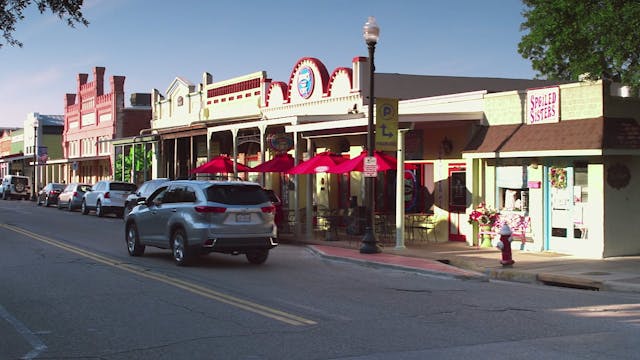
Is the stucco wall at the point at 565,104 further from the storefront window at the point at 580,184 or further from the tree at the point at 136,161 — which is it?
the tree at the point at 136,161

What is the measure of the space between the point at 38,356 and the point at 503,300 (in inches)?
268

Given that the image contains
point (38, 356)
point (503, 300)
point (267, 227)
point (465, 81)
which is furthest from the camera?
point (465, 81)

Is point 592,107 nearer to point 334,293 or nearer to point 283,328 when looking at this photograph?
point 334,293

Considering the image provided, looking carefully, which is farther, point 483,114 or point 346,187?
point 346,187

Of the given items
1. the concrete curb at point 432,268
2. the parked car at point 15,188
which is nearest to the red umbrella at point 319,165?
the concrete curb at point 432,268

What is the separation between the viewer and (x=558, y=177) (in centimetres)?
1756

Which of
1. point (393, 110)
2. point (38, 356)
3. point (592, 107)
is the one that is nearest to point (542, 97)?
point (592, 107)

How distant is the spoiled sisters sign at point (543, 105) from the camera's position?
57.7 feet

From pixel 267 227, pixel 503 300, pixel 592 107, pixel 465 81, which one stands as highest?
pixel 465 81

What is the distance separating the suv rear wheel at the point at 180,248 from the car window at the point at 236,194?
3.25 ft

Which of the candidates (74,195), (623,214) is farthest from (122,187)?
(623,214)

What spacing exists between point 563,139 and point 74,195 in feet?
89.0

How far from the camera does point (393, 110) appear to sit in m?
18.3

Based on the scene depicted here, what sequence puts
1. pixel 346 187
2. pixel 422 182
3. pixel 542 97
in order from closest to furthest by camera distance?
1. pixel 542 97
2. pixel 422 182
3. pixel 346 187
